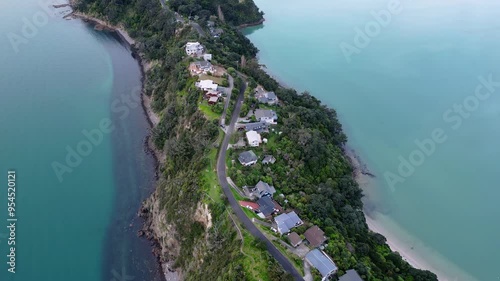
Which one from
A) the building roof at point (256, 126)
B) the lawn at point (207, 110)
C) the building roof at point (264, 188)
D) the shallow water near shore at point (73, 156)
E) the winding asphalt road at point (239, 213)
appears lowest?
the shallow water near shore at point (73, 156)

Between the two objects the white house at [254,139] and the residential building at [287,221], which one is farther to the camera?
the white house at [254,139]

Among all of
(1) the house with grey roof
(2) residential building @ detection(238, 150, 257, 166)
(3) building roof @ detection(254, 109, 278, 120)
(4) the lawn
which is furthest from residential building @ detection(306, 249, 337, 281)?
(1) the house with grey roof

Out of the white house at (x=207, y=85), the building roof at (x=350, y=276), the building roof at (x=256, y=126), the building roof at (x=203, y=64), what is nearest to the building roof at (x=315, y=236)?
the building roof at (x=350, y=276)

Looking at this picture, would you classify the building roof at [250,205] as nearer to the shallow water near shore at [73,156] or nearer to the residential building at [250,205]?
the residential building at [250,205]

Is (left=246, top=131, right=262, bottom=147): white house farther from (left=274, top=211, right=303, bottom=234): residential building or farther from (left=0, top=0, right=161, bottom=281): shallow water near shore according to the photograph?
(left=0, top=0, right=161, bottom=281): shallow water near shore

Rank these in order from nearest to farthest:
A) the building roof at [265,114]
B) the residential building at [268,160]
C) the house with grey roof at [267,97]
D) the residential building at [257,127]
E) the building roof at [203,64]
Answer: the residential building at [268,160] → the residential building at [257,127] → the building roof at [265,114] → the house with grey roof at [267,97] → the building roof at [203,64]

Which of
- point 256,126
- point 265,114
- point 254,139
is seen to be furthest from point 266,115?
point 254,139
